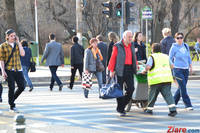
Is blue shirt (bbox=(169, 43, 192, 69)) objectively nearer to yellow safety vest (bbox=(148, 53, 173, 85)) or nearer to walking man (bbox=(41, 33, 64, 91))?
yellow safety vest (bbox=(148, 53, 173, 85))

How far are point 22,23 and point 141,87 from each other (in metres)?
37.5

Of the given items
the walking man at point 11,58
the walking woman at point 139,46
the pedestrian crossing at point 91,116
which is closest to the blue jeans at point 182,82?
the pedestrian crossing at point 91,116

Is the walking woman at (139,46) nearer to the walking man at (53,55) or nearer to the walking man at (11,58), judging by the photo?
the walking man at (11,58)

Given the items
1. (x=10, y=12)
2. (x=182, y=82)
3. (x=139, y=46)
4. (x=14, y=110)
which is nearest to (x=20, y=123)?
(x=14, y=110)

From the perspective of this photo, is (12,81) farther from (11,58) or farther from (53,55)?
(53,55)

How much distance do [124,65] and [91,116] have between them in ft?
4.41

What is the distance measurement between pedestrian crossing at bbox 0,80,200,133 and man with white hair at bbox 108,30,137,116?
43cm

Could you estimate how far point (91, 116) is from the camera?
8.77m

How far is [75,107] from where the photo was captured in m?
10.1

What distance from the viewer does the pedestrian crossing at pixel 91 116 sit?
7.55 meters

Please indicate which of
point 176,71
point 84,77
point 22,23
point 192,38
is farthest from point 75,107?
point 192,38

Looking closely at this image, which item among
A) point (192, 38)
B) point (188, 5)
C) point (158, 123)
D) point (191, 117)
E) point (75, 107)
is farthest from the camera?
point (192, 38)

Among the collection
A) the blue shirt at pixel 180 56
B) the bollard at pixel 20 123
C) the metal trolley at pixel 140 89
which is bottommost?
the metal trolley at pixel 140 89

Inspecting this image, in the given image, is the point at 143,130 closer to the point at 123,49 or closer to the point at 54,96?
the point at 123,49
